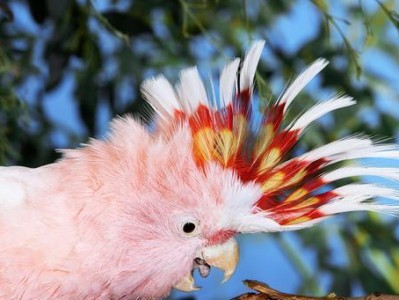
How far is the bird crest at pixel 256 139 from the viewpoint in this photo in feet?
3.42

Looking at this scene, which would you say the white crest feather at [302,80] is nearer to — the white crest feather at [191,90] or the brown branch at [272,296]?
the white crest feather at [191,90]

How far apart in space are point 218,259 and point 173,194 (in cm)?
11

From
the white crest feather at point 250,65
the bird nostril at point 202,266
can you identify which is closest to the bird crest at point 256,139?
the white crest feather at point 250,65

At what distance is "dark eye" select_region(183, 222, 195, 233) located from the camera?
1.04 meters

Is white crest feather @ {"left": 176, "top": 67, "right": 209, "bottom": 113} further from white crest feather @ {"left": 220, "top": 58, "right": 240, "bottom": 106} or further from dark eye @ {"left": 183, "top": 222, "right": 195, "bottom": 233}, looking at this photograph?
dark eye @ {"left": 183, "top": 222, "right": 195, "bottom": 233}

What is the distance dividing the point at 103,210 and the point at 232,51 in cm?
86

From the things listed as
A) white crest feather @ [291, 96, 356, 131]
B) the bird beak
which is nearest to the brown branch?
the bird beak

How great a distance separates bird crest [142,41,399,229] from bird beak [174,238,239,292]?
0.21 ft

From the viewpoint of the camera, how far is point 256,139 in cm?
107

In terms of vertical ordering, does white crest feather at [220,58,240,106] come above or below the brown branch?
above

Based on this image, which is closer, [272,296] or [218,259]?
[272,296]

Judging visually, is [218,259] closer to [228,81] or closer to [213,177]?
[213,177]

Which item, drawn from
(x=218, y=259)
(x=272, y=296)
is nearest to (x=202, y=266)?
(x=218, y=259)

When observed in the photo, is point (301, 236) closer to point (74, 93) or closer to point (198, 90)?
point (74, 93)
